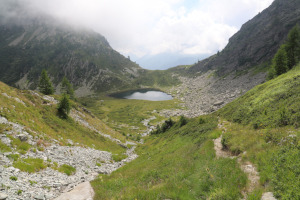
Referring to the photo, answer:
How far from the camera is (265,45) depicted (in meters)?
141

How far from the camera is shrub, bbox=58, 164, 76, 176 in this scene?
16.0m

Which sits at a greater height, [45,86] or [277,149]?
[45,86]

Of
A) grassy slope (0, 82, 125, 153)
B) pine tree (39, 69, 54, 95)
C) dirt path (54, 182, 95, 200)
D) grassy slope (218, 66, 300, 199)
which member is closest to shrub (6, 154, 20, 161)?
grassy slope (0, 82, 125, 153)

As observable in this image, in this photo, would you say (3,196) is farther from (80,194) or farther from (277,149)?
(277,149)

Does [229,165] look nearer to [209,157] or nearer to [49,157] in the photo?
[209,157]

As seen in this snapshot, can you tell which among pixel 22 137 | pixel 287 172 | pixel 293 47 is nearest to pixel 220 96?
pixel 293 47

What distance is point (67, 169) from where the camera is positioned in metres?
16.6

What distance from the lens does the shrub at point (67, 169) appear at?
1605 cm

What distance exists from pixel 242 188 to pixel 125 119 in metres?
94.3

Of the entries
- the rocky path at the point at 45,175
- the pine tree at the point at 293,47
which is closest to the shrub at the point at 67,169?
the rocky path at the point at 45,175

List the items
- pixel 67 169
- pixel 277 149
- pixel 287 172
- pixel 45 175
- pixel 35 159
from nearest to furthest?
pixel 287 172 < pixel 277 149 < pixel 45 175 < pixel 35 159 < pixel 67 169

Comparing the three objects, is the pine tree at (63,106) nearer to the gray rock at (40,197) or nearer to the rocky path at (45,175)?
the rocky path at (45,175)

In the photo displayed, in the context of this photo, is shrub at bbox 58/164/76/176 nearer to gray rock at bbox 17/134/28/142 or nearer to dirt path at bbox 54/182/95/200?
dirt path at bbox 54/182/95/200

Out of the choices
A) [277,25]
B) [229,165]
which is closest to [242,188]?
[229,165]
